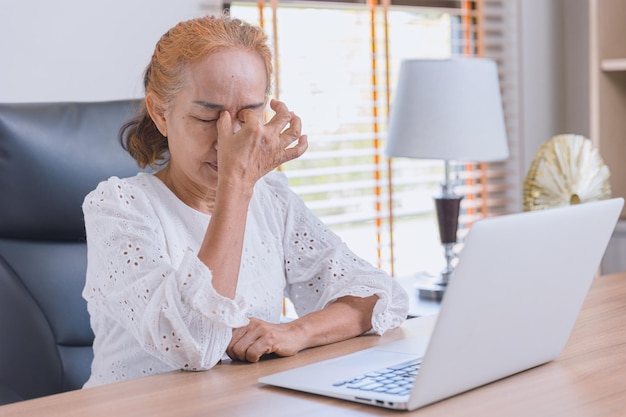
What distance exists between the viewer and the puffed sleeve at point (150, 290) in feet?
4.27

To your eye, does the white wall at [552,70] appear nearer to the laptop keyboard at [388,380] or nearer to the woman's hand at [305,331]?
the woman's hand at [305,331]

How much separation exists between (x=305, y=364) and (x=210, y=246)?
0.22 metres

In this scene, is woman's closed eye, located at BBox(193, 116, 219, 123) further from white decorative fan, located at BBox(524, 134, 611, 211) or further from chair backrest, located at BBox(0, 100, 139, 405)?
white decorative fan, located at BBox(524, 134, 611, 211)

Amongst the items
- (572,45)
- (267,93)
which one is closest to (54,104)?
(267,93)

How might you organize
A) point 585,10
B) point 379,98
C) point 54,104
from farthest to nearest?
point 585,10 → point 379,98 → point 54,104

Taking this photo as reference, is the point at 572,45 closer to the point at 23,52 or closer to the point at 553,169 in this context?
the point at 553,169

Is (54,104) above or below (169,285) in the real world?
above

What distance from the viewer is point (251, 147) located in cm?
143

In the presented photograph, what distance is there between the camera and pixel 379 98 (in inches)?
122

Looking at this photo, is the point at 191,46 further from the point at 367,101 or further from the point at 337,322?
the point at 367,101

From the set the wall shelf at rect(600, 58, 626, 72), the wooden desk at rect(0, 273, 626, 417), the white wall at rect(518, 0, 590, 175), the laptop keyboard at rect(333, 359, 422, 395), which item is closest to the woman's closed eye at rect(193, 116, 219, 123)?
the wooden desk at rect(0, 273, 626, 417)

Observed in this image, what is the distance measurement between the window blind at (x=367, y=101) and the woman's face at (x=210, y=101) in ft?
3.95

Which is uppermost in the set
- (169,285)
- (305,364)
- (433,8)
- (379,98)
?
(433,8)

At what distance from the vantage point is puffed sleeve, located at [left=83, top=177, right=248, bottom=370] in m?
1.30
